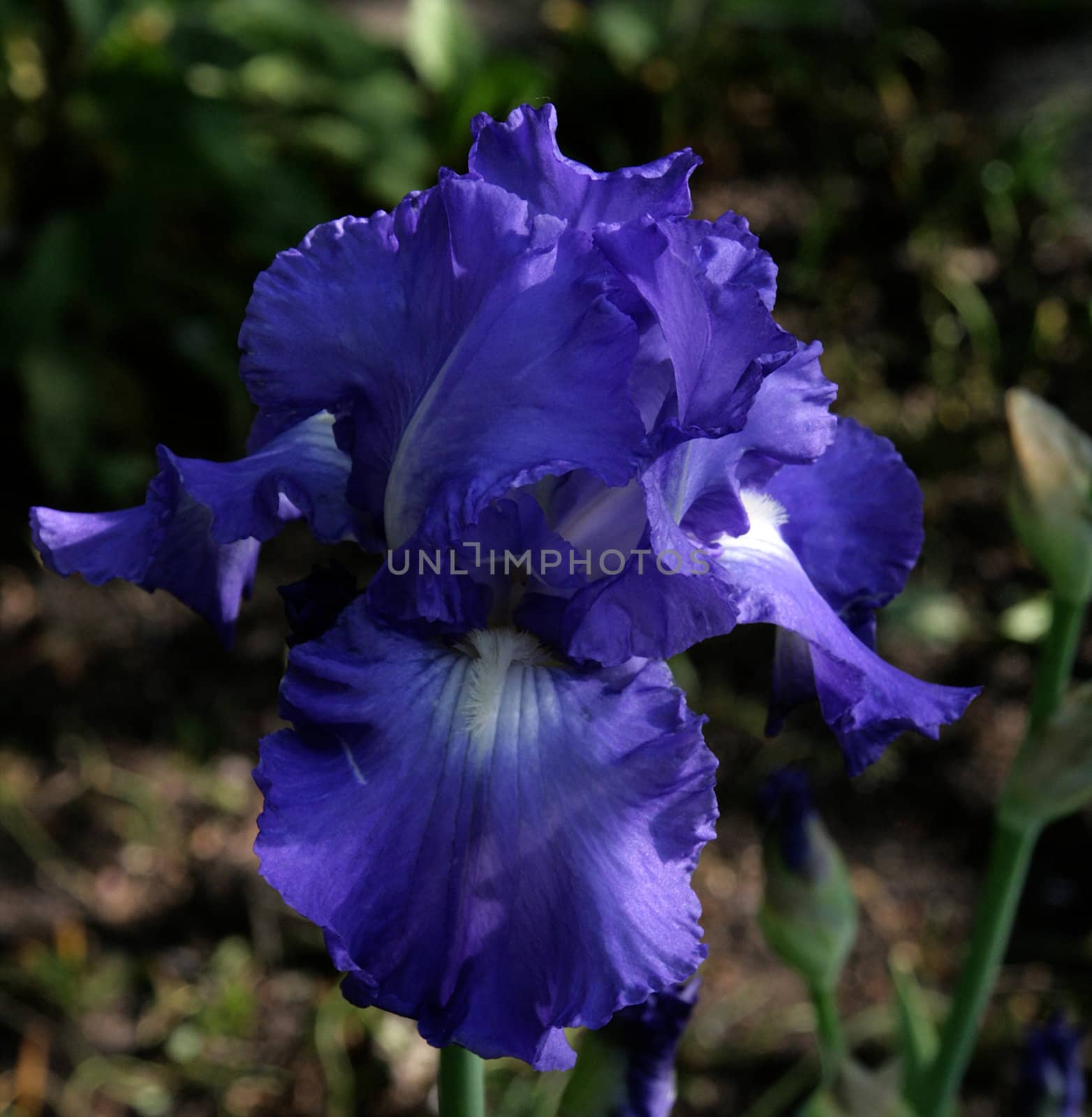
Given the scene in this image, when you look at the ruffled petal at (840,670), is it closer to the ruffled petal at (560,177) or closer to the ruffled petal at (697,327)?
the ruffled petal at (697,327)

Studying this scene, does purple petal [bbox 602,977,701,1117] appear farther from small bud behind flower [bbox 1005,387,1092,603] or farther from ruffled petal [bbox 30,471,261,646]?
small bud behind flower [bbox 1005,387,1092,603]

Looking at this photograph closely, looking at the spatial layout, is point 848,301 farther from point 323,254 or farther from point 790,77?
point 323,254

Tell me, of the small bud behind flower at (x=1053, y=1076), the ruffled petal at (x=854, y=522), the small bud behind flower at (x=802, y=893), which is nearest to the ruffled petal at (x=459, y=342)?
the ruffled petal at (x=854, y=522)

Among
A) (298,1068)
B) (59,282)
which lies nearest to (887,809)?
(298,1068)

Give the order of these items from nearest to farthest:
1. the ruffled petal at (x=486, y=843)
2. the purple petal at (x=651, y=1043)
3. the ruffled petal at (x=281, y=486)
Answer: the ruffled petal at (x=486, y=843) < the ruffled petal at (x=281, y=486) < the purple petal at (x=651, y=1043)

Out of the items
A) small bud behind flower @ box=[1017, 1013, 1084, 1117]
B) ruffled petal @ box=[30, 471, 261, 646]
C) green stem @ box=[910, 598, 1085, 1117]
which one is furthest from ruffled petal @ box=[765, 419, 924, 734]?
small bud behind flower @ box=[1017, 1013, 1084, 1117]
